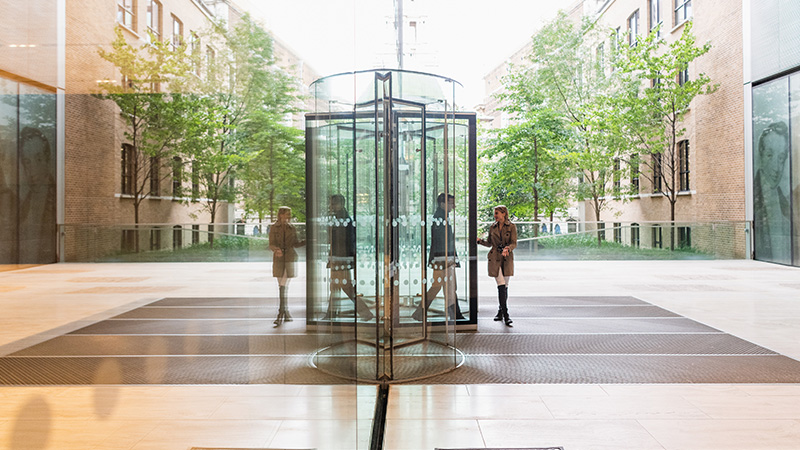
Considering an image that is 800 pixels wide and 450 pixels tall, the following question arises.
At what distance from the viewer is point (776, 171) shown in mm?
11305

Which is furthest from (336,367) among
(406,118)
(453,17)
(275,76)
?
(453,17)

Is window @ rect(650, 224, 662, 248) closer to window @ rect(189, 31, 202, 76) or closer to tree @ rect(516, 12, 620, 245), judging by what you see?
tree @ rect(516, 12, 620, 245)

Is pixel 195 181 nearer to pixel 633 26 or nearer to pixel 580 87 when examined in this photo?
pixel 580 87

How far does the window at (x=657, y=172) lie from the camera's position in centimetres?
1492

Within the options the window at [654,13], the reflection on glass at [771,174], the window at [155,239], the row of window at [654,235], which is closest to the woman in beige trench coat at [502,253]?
the window at [155,239]

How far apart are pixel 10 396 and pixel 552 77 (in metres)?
15.8

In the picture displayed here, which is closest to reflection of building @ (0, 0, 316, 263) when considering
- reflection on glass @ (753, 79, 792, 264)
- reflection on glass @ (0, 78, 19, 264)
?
reflection on glass @ (0, 78, 19, 264)

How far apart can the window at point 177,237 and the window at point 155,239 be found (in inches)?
10.2

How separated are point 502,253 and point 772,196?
9093 millimetres

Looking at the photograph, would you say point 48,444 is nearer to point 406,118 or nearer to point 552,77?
point 406,118

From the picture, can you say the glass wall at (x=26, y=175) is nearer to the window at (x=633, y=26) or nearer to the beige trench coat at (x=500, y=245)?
the beige trench coat at (x=500, y=245)

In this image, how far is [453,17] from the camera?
432 inches


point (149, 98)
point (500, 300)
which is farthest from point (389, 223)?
point (500, 300)

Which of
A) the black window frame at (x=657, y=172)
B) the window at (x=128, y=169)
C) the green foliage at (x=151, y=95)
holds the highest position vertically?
the black window frame at (x=657, y=172)
